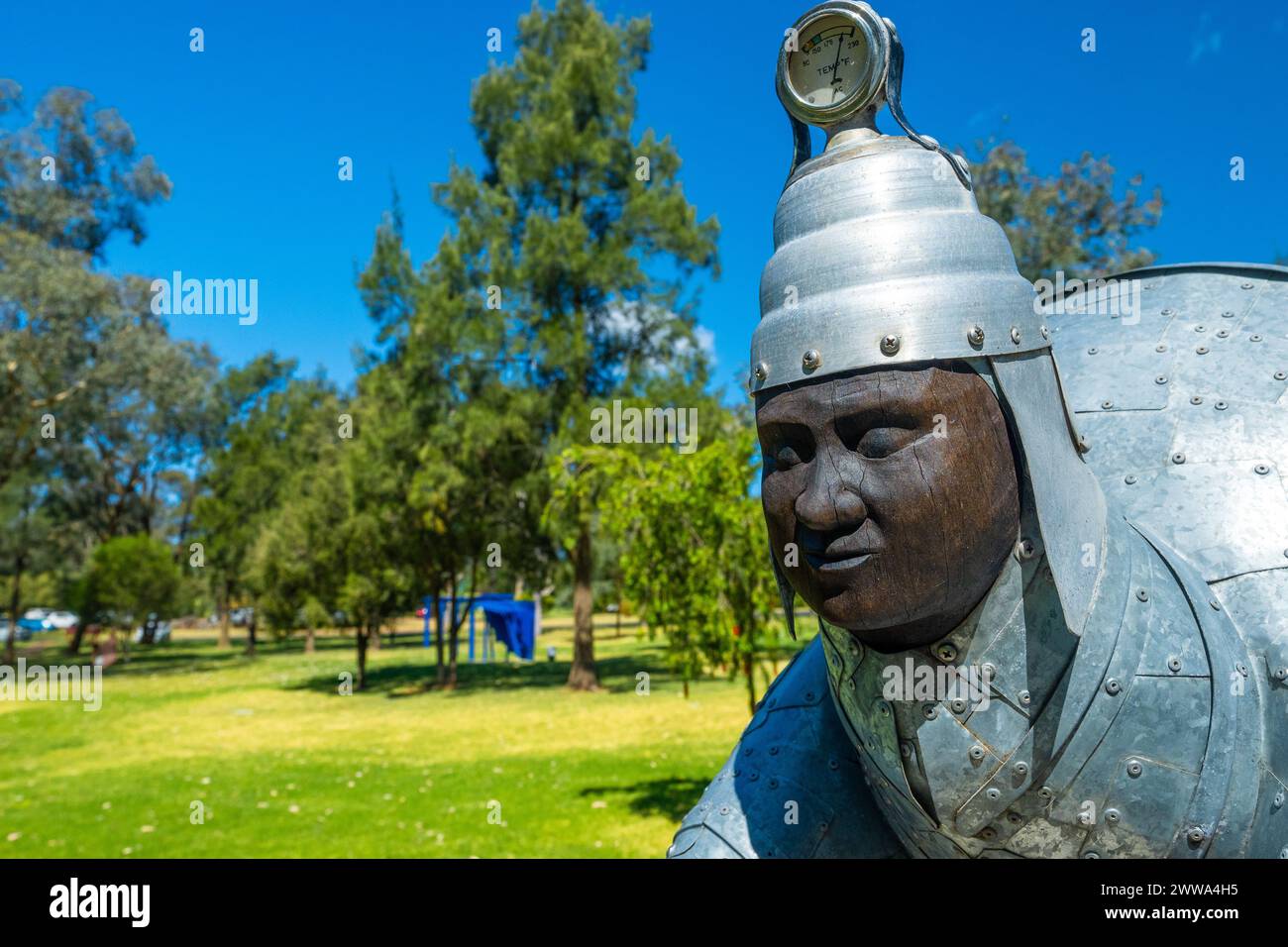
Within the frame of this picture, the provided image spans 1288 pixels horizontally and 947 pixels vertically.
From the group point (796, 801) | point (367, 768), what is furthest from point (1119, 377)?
point (367, 768)

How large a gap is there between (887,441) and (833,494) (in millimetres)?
145

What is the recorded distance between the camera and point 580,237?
21.8 m

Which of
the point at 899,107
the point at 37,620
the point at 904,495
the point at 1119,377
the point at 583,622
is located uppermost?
the point at 899,107

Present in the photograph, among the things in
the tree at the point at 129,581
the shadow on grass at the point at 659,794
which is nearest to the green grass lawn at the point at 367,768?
the shadow on grass at the point at 659,794

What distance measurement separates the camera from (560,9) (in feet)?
78.1

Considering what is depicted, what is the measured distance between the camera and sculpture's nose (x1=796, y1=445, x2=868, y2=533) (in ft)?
6.07

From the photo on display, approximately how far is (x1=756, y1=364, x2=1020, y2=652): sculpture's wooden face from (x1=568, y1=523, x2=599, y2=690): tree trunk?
2060 cm

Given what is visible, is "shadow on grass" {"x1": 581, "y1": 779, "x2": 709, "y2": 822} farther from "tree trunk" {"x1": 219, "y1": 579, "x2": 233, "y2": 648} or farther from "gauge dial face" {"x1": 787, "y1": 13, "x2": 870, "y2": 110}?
"tree trunk" {"x1": 219, "y1": 579, "x2": 233, "y2": 648}

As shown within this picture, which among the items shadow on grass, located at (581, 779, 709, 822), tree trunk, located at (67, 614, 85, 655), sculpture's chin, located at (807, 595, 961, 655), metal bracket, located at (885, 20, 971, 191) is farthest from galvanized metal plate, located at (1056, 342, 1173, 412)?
tree trunk, located at (67, 614, 85, 655)

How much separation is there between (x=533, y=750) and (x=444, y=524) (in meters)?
9.63

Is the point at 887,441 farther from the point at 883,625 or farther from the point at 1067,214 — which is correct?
the point at 1067,214

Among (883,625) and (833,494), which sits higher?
(833,494)

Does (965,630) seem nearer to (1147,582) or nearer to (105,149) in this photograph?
(1147,582)
